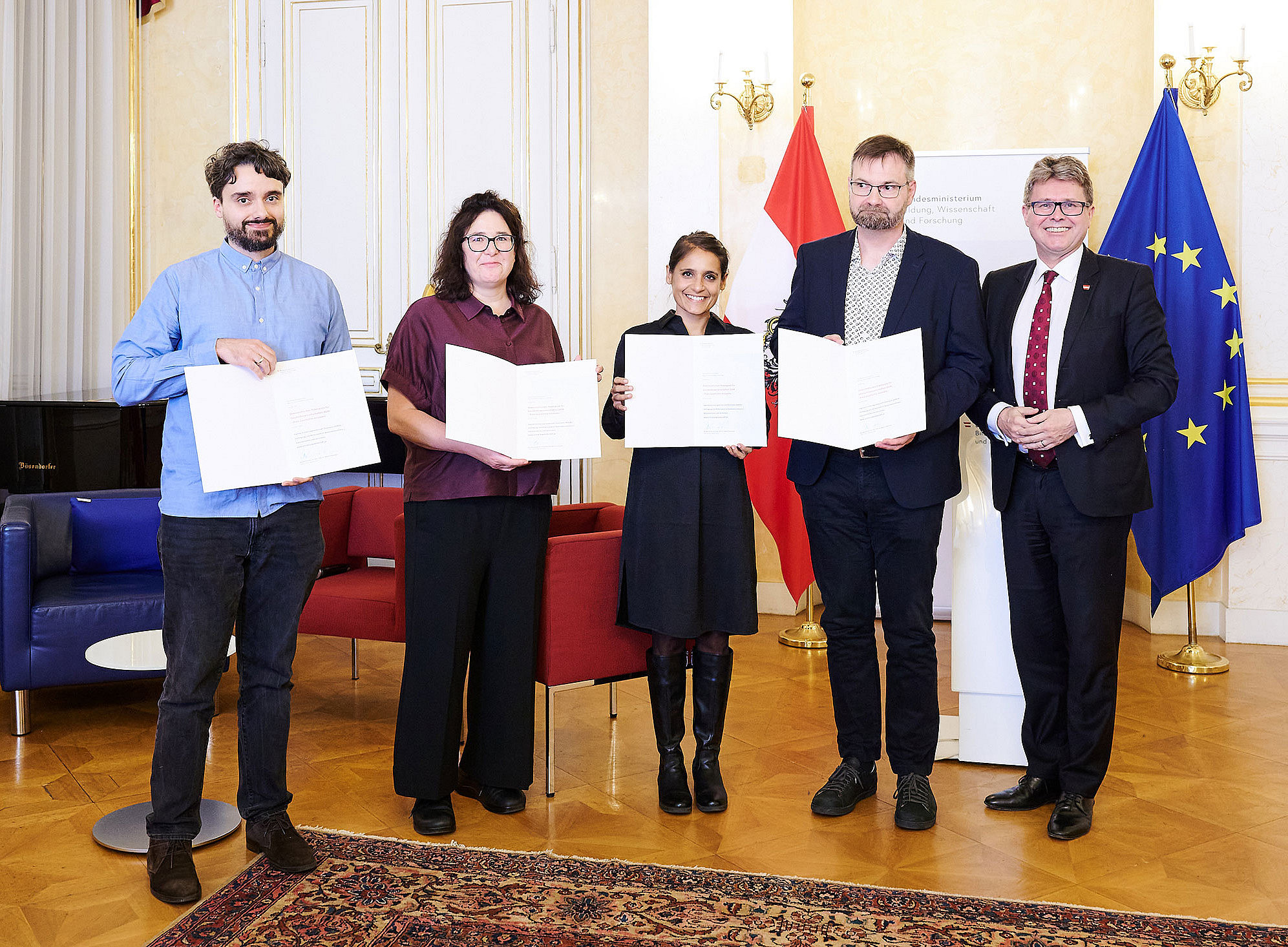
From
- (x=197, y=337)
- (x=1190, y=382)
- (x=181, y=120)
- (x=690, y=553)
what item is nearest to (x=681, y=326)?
(x=690, y=553)

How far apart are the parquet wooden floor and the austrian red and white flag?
102 cm

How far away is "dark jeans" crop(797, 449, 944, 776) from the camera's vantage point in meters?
2.96

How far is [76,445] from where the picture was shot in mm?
4945

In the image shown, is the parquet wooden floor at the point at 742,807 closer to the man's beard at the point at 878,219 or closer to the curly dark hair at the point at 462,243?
the curly dark hair at the point at 462,243

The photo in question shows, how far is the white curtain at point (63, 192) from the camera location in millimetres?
5520

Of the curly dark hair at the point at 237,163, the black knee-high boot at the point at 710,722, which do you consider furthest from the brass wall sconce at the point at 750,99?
the curly dark hair at the point at 237,163

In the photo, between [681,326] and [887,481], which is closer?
[887,481]

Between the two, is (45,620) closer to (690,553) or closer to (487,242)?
(487,242)

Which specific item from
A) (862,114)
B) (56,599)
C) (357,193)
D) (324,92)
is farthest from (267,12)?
(56,599)

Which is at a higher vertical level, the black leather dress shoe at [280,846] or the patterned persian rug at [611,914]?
the black leather dress shoe at [280,846]

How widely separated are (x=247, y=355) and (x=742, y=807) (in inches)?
74.4

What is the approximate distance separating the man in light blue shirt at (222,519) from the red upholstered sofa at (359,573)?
0.93 m

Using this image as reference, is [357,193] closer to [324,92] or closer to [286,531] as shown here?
[324,92]

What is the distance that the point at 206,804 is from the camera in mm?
3094
